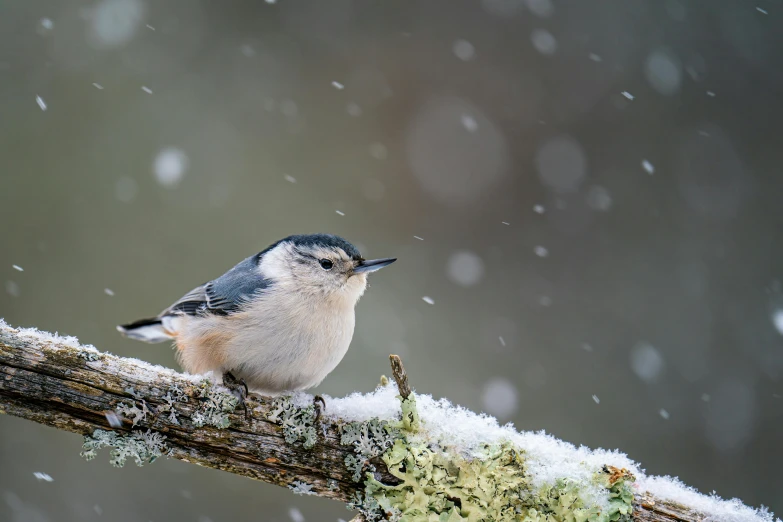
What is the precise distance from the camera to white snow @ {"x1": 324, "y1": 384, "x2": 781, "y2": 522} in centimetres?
189

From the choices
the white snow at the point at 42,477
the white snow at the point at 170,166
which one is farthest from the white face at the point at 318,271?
the white snow at the point at 42,477

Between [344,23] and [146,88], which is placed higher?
[344,23]

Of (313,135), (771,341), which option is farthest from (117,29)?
(771,341)

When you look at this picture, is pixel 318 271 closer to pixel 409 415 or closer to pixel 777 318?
pixel 409 415

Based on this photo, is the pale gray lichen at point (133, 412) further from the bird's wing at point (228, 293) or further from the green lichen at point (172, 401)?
the bird's wing at point (228, 293)

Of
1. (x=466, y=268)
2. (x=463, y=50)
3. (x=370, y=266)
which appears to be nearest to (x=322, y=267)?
(x=370, y=266)

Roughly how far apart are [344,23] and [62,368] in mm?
4129

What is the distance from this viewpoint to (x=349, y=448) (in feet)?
6.49

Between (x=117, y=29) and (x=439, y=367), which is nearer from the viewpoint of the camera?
(x=439, y=367)

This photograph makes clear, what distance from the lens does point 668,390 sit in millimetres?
4246

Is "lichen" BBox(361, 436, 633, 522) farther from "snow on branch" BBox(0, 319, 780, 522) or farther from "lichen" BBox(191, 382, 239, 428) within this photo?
"lichen" BBox(191, 382, 239, 428)

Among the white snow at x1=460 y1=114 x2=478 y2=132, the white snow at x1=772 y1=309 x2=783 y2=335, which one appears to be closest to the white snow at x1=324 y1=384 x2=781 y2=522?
the white snow at x1=772 y1=309 x2=783 y2=335

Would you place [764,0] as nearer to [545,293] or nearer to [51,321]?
[545,293]

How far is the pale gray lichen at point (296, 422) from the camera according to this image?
1.96 metres
